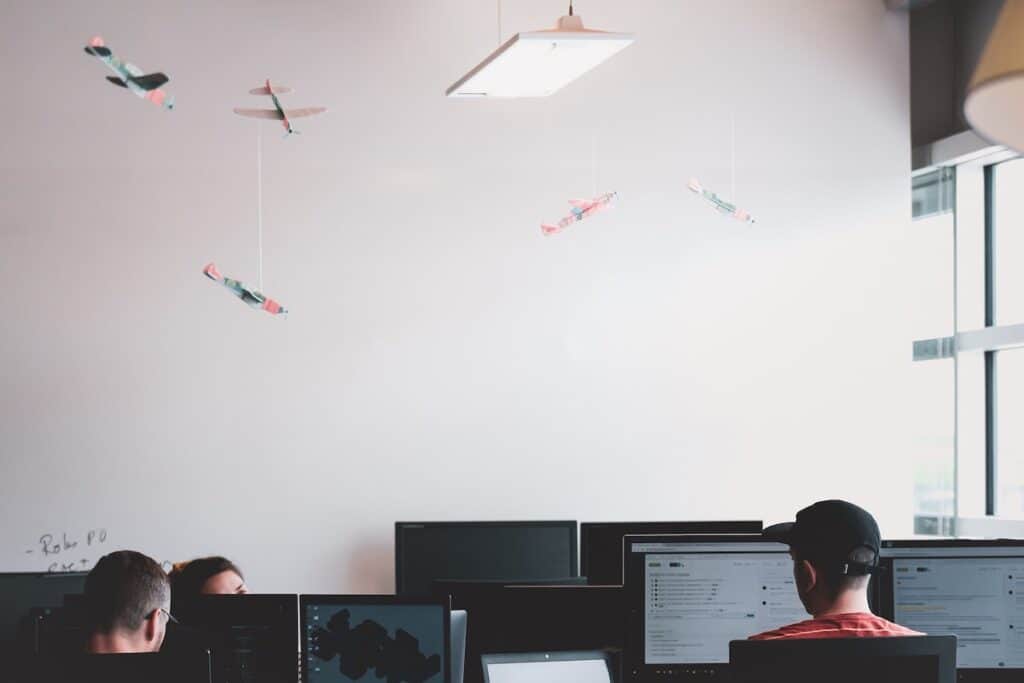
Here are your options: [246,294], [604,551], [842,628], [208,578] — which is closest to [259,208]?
[246,294]

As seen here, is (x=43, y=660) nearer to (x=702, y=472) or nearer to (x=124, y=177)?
(x=124, y=177)

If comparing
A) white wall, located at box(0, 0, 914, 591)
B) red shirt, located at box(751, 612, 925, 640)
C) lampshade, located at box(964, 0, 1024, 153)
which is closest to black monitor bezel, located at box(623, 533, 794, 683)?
red shirt, located at box(751, 612, 925, 640)

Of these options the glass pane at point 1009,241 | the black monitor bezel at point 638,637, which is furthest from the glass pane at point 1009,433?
the black monitor bezel at point 638,637

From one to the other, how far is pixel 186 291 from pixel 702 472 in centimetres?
234

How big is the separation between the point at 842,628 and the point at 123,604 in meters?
1.51

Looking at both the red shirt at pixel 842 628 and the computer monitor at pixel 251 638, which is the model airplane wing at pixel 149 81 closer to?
the computer monitor at pixel 251 638

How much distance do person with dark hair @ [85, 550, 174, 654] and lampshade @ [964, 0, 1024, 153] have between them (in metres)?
2.22

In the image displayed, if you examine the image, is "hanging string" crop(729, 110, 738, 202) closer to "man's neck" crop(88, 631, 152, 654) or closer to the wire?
the wire

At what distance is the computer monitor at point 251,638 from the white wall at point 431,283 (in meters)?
2.19

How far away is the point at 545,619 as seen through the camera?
3338 millimetres

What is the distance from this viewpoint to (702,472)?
6.06 meters

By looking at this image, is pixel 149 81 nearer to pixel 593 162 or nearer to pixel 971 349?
pixel 593 162

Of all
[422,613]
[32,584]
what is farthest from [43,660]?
[32,584]

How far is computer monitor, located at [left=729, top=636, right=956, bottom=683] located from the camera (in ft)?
7.63
